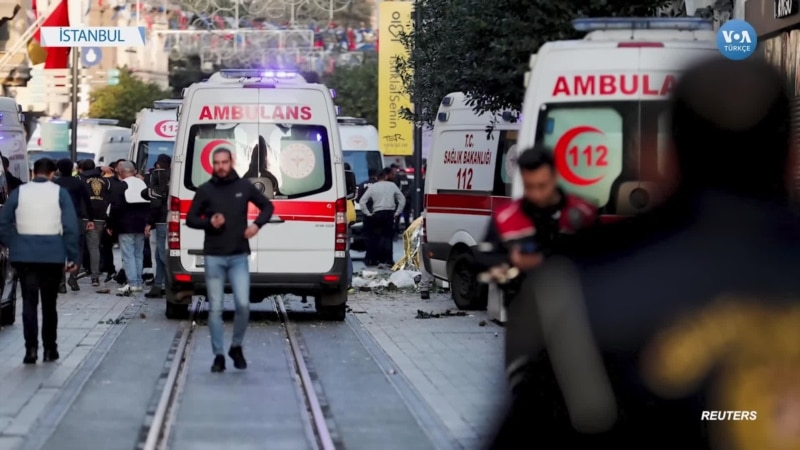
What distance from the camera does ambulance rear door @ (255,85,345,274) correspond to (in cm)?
1777

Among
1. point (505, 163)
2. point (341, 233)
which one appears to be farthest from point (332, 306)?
point (505, 163)

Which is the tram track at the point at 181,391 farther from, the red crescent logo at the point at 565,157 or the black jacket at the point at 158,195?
the black jacket at the point at 158,195

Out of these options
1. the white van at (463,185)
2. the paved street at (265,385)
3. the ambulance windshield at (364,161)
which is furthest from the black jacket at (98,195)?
the ambulance windshield at (364,161)

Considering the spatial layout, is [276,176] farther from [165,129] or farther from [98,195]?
[165,129]

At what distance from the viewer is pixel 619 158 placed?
1146 cm

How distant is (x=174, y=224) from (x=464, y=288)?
11.9 feet

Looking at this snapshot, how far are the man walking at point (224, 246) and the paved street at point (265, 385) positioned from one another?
0.34 metres

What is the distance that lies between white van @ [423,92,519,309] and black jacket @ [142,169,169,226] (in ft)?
10.4

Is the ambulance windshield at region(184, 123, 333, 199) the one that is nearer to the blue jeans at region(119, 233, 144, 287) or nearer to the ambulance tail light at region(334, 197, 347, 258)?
the ambulance tail light at region(334, 197, 347, 258)

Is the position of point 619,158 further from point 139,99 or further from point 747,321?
point 139,99

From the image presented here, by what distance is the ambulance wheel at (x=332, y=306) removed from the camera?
18.1 meters

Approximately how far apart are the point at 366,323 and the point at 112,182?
5.94 metres

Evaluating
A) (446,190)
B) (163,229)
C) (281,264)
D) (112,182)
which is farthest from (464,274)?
(112,182)

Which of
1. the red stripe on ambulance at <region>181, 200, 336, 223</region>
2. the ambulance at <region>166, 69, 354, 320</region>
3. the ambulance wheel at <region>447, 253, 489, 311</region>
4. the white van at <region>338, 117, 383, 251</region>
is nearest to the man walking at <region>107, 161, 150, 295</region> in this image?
the ambulance at <region>166, 69, 354, 320</region>
